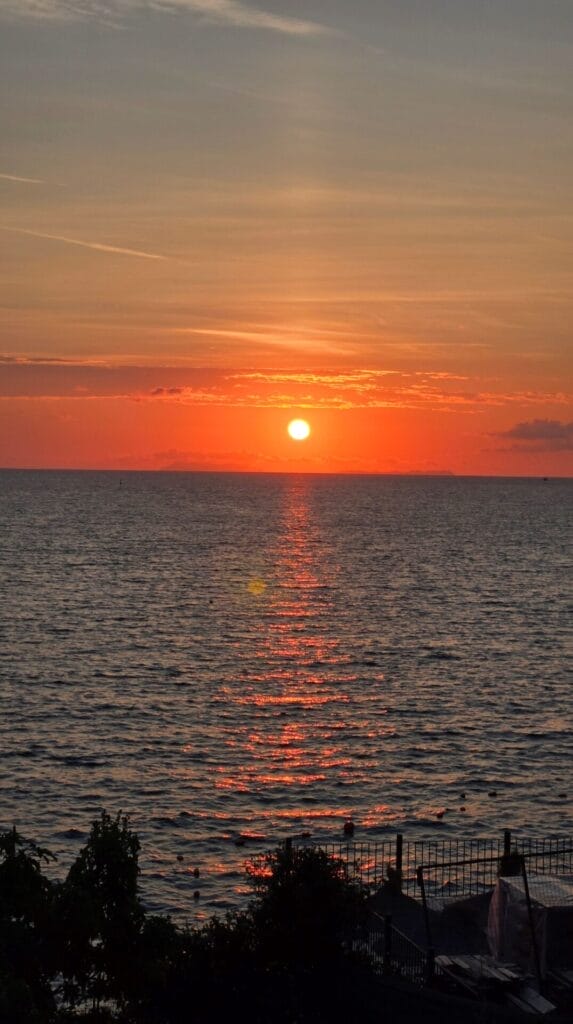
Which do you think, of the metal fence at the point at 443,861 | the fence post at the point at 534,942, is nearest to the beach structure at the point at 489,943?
the fence post at the point at 534,942

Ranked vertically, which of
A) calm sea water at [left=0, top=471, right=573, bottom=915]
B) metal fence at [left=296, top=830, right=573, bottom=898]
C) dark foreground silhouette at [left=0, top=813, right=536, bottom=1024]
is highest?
calm sea water at [left=0, top=471, right=573, bottom=915]

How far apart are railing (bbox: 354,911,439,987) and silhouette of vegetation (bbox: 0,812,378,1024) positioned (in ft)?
4.29

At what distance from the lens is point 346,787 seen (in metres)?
54.9

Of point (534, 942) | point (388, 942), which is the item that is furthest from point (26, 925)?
point (534, 942)

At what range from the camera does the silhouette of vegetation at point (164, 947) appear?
22083mm

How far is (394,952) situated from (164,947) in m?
7.44

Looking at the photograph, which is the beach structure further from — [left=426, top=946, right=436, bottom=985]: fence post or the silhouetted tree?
the silhouetted tree

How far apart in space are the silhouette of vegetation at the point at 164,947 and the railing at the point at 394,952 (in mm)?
1308

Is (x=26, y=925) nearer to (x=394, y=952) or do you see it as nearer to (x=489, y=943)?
(x=394, y=952)

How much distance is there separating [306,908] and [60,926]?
6564 millimetres

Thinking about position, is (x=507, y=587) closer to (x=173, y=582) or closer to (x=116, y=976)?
(x=173, y=582)

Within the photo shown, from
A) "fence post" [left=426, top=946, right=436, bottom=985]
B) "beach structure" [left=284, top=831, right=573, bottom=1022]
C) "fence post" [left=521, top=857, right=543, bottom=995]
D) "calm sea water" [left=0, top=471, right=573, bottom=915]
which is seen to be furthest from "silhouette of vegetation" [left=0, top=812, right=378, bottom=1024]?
"calm sea water" [left=0, top=471, right=573, bottom=915]

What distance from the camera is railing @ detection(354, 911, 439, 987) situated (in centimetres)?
2755

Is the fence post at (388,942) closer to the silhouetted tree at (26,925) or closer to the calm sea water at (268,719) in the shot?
the silhouetted tree at (26,925)
